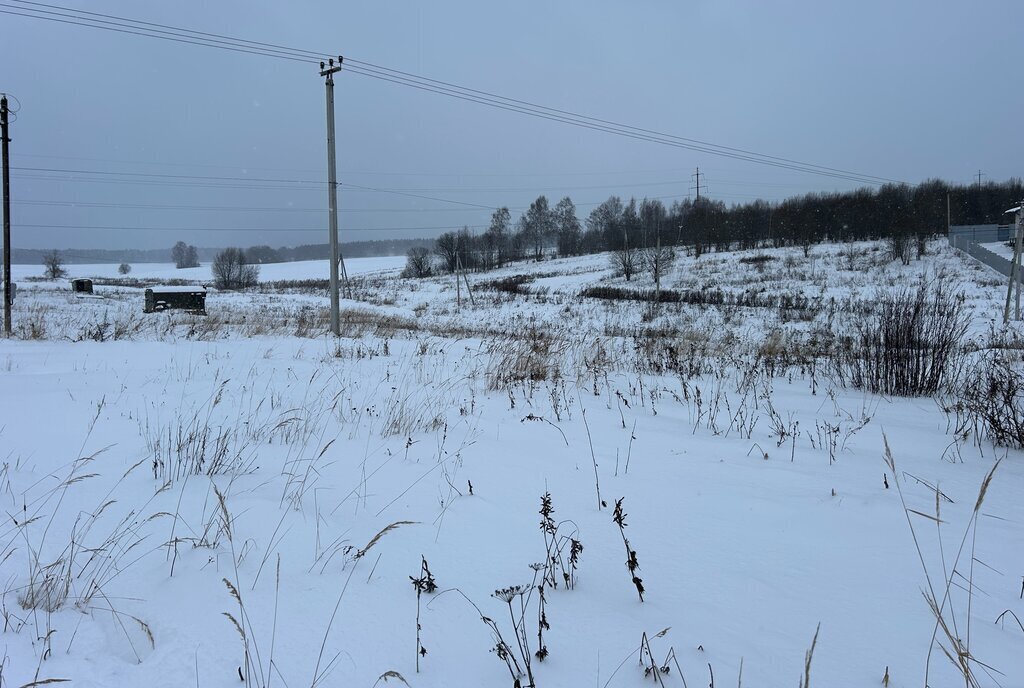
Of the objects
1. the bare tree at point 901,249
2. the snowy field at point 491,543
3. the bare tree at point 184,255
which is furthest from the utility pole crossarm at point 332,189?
Result: the bare tree at point 184,255

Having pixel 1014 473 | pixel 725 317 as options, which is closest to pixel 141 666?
pixel 1014 473

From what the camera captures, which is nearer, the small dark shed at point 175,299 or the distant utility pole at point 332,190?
the distant utility pole at point 332,190

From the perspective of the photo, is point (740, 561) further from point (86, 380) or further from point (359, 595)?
point (86, 380)

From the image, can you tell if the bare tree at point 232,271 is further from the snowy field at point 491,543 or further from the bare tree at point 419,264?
the snowy field at point 491,543

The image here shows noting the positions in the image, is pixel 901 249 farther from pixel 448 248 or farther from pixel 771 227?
pixel 448 248

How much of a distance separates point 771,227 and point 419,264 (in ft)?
146

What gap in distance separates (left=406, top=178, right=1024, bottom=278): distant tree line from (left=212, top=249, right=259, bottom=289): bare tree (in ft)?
68.6

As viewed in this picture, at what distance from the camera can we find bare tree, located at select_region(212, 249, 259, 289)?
212 ft

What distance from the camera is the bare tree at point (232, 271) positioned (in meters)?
64.6

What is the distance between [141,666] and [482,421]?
3.46 meters

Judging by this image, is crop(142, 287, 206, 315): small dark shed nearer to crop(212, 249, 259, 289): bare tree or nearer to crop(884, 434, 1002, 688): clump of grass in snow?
crop(884, 434, 1002, 688): clump of grass in snow

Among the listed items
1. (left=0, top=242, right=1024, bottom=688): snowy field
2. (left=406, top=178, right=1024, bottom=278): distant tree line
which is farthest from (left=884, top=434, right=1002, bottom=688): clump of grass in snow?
(left=406, top=178, right=1024, bottom=278): distant tree line

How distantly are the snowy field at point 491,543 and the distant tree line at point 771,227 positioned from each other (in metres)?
39.5

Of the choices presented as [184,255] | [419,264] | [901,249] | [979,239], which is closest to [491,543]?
[901,249]
